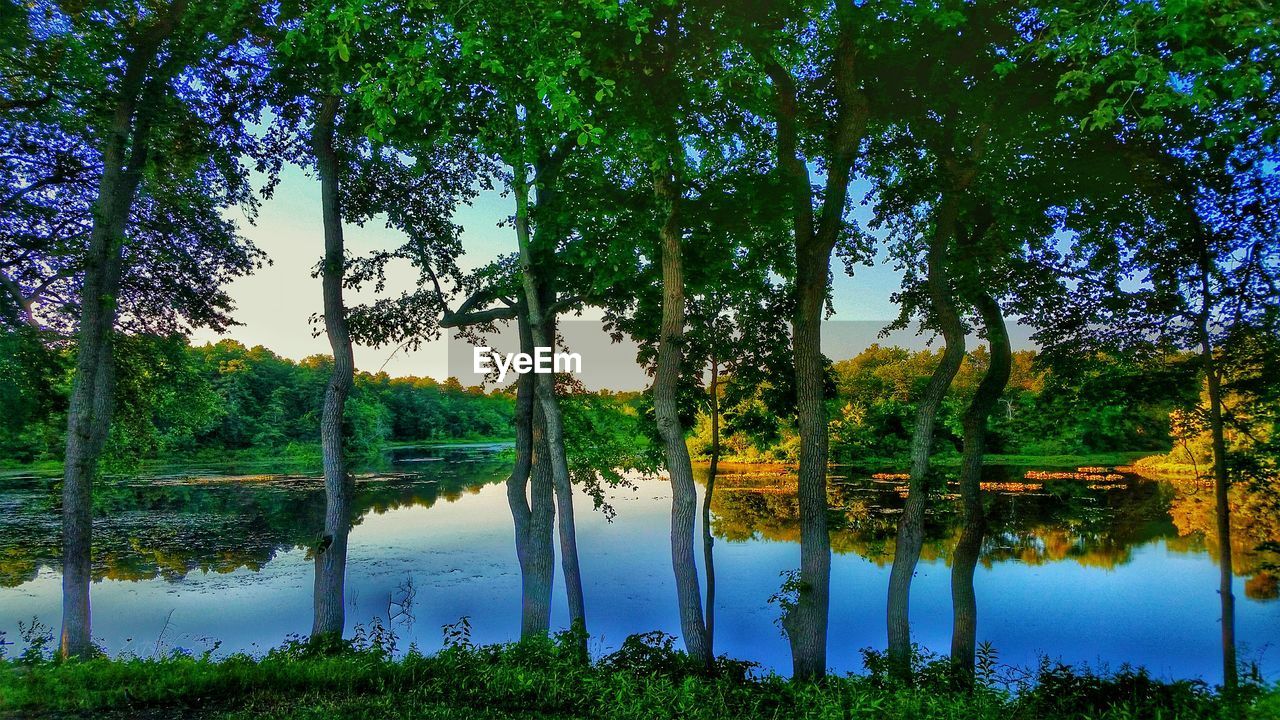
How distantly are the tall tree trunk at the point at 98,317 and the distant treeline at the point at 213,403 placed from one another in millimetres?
1855

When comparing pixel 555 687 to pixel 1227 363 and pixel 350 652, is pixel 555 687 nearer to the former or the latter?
pixel 350 652

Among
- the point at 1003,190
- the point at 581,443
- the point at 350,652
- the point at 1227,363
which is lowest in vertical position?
the point at 350,652

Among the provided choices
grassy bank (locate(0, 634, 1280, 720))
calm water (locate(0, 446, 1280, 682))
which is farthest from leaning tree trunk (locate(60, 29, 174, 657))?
calm water (locate(0, 446, 1280, 682))

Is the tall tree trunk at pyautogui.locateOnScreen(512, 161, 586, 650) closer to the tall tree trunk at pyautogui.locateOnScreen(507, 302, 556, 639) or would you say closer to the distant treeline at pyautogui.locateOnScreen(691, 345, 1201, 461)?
the tall tree trunk at pyautogui.locateOnScreen(507, 302, 556, 639)

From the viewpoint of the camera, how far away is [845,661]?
15.0m

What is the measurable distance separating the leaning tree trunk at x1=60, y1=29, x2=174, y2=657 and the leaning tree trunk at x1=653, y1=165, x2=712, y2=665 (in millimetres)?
7576

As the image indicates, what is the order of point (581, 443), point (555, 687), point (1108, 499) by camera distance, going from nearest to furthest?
point (555, 687) < point (581, 443) < point (1108, 499)

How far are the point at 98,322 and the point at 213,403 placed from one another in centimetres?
744

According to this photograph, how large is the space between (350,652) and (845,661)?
10533 millimetres

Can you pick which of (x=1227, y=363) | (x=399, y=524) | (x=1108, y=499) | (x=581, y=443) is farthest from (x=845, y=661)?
(x=1108, y=499)

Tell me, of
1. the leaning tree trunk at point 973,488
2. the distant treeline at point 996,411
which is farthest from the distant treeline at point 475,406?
the leaning tree trunk at point 973,488

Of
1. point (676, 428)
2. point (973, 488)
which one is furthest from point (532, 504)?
point (973, 488)

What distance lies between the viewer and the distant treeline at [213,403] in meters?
12.0

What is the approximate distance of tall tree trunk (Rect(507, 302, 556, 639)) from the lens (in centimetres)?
1188
